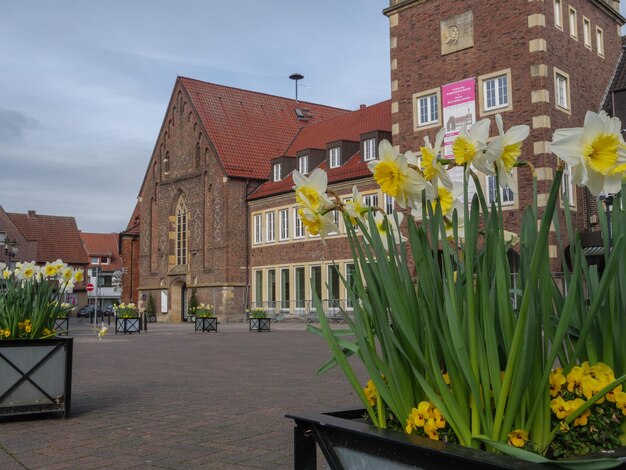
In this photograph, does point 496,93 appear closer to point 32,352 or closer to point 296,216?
point 296,216

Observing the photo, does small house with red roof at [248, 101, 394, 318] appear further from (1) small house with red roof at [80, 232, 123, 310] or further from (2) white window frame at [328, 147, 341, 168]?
(1) small house with red roof at [80, 232, 123, 310]

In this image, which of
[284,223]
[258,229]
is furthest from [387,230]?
[258,229]

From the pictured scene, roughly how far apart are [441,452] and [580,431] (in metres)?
0.53

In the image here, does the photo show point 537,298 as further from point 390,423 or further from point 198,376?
point 198,376

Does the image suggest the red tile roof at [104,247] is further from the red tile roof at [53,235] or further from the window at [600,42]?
the window at [600,42]

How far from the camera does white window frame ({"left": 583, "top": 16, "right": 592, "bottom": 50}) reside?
29264 mm

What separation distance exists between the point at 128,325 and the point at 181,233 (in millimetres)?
18300

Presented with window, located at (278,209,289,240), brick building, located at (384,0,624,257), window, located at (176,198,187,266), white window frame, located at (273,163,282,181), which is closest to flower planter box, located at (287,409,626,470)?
brick building, located at (384,0,624,257)

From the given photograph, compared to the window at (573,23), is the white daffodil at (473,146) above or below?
below

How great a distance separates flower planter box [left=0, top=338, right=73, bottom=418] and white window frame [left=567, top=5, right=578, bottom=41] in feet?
86.2

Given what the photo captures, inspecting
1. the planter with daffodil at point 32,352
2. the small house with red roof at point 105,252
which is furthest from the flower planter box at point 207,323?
the small house with red roof at point 105,252

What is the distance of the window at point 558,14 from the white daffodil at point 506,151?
27.3 metres

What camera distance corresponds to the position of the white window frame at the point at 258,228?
4218 cm

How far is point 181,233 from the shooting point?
47000mm
